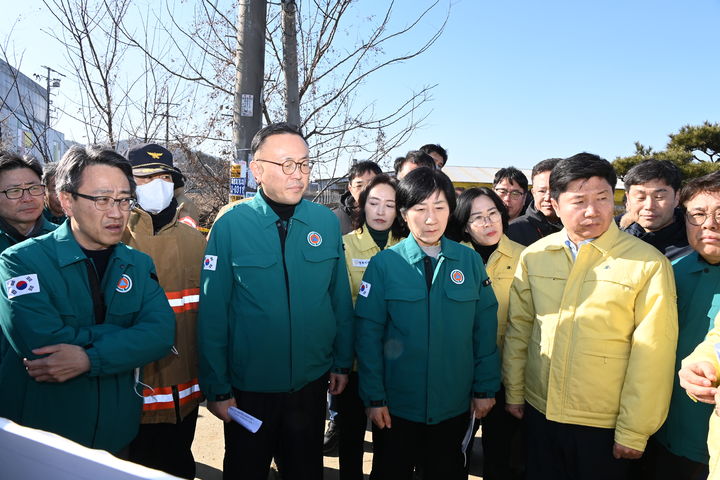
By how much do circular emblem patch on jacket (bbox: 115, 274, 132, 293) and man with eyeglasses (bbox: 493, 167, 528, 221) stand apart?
9.91 feet

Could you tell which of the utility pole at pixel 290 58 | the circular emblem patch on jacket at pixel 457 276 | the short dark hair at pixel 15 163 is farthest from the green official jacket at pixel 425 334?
the utility pole at pixel 290 58

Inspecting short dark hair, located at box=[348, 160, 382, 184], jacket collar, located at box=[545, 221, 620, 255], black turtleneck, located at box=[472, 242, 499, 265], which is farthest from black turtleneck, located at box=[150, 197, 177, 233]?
jacket collar, located at box=[545, 221, 620, 255]

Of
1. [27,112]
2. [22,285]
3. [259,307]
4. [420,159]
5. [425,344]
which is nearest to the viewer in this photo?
[22,285]

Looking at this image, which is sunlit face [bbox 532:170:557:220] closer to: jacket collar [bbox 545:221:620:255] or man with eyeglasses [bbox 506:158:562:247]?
man with eyeglasses [bbox 506:158:562:247]

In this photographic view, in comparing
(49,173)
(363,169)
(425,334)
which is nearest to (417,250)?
(425,334)

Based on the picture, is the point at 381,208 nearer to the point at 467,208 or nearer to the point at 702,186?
the point at 467,208

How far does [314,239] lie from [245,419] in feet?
3.11

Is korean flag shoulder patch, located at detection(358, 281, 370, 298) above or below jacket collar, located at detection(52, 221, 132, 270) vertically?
below

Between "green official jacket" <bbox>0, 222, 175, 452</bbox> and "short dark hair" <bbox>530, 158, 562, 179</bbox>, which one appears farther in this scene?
"short dark hair" <bbox>530, 158, 562, 179</bbox>

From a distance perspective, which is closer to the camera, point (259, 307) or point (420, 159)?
point (259, 307)

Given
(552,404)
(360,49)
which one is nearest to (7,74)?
(360,49)

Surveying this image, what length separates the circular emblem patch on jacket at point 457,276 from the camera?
7.98 ft

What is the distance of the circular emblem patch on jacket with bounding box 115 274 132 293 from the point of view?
1.94m

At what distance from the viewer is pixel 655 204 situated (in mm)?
2912
